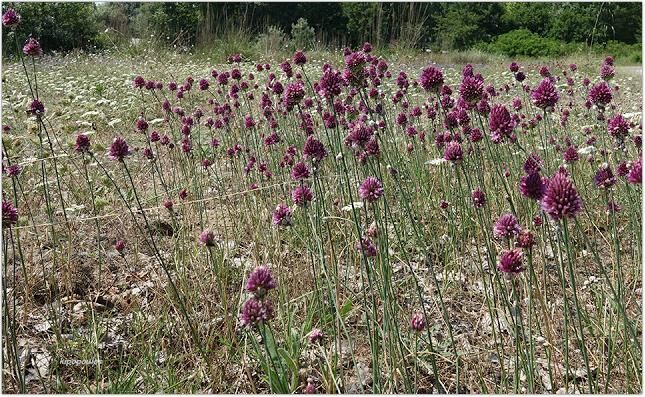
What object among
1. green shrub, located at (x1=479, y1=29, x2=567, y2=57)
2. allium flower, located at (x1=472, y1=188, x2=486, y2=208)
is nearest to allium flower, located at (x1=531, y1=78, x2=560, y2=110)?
allium flower, located at (x1=472, y1=188, x2=486, y2=208)

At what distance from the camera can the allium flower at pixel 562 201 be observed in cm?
116

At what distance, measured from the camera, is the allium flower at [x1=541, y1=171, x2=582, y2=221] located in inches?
45.8

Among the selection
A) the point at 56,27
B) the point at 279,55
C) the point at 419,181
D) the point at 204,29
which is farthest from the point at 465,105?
the point at 56,27

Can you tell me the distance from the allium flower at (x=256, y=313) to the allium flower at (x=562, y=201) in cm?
68

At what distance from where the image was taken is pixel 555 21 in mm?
19766

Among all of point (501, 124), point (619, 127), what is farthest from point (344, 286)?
point (619, 127)

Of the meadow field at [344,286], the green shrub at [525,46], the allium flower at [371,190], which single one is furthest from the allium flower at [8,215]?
the green shrub at [525,46]

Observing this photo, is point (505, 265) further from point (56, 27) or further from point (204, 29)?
point (56, 27)

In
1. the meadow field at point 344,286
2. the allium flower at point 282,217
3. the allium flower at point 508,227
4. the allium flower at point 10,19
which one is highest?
the allium flower at point 10,19

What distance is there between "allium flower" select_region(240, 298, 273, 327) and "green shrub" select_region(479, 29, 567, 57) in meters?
17.5

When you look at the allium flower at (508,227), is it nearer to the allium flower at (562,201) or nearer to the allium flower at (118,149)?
the allium flower at (562,201)

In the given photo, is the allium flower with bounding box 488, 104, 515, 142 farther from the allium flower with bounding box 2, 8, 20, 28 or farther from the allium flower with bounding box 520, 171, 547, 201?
the allium flower with bounding box 2, 8, 20, 28

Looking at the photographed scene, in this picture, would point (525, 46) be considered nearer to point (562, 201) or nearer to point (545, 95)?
point (545, 95)

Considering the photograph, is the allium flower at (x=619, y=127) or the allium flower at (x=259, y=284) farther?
the allium flower at (x=619, y=127)
